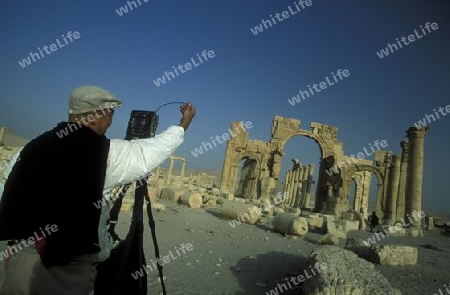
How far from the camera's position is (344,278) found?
3531 millimetres

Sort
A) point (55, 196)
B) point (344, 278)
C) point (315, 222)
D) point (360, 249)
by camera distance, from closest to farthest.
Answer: point (55, 196) < point (344, 278) < point (360, 249) < point (315, 222)

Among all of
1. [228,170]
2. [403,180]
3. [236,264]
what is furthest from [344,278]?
[403,180]

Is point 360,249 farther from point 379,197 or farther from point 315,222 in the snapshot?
point 379,197

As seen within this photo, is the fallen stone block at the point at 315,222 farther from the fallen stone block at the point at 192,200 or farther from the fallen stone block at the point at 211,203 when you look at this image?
the fallen stone block at the point at 211,203

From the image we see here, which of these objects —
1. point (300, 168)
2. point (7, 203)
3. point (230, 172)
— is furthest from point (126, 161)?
point (300, 168)

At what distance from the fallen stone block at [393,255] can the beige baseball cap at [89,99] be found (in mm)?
6672

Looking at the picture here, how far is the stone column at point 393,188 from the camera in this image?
2445 centimetres

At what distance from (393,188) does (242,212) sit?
19.1 meters

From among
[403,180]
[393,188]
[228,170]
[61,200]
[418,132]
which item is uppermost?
[61,200]

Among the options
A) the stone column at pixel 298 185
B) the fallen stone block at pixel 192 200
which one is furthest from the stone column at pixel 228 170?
the fallen stone block at pixel 192 200

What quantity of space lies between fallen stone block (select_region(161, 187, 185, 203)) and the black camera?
1448cm

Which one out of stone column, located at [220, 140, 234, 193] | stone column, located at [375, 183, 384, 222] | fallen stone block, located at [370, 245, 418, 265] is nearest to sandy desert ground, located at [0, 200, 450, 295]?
fallen stone block, located at [370, 245, 418, 265]

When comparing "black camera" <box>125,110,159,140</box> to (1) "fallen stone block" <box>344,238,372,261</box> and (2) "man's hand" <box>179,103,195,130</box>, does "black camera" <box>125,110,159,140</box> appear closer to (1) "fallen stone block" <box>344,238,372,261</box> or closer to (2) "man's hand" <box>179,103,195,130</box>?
(2) "man's hand" <box>179,103,195,130</box>

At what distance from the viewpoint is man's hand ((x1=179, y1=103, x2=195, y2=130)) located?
1.98 m
